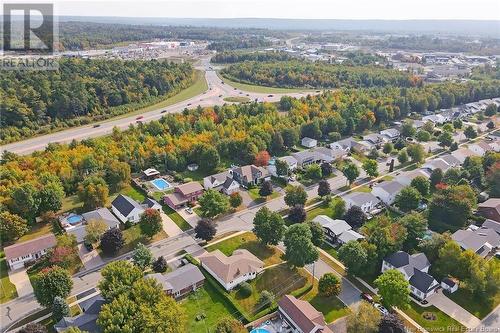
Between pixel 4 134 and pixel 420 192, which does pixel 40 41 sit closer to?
pixel 4 134

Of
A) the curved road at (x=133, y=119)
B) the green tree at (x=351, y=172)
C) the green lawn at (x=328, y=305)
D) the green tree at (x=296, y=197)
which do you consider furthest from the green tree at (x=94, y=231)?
the green tree at (x=351, y=172)

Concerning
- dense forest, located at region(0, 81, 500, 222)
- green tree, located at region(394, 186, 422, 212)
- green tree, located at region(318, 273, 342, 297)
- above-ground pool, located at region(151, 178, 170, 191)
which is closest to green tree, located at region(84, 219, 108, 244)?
dense forest, located at region(0, 81, 500, 222)

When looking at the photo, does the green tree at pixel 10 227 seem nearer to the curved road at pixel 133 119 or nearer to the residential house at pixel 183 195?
the residential house at pixel 183 195

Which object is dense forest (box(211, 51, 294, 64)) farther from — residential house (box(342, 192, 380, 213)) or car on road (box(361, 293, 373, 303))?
car on road (box(361, 293, 373, 303))

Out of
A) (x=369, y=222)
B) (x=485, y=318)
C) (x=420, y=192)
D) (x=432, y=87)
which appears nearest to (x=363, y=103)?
(x=432, y=87)

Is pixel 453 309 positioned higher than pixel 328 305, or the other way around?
pixel 453 309

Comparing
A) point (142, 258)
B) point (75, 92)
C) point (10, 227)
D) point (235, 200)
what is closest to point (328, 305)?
point (142, 258)

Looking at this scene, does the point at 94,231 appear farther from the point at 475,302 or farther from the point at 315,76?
the point at 315,76
